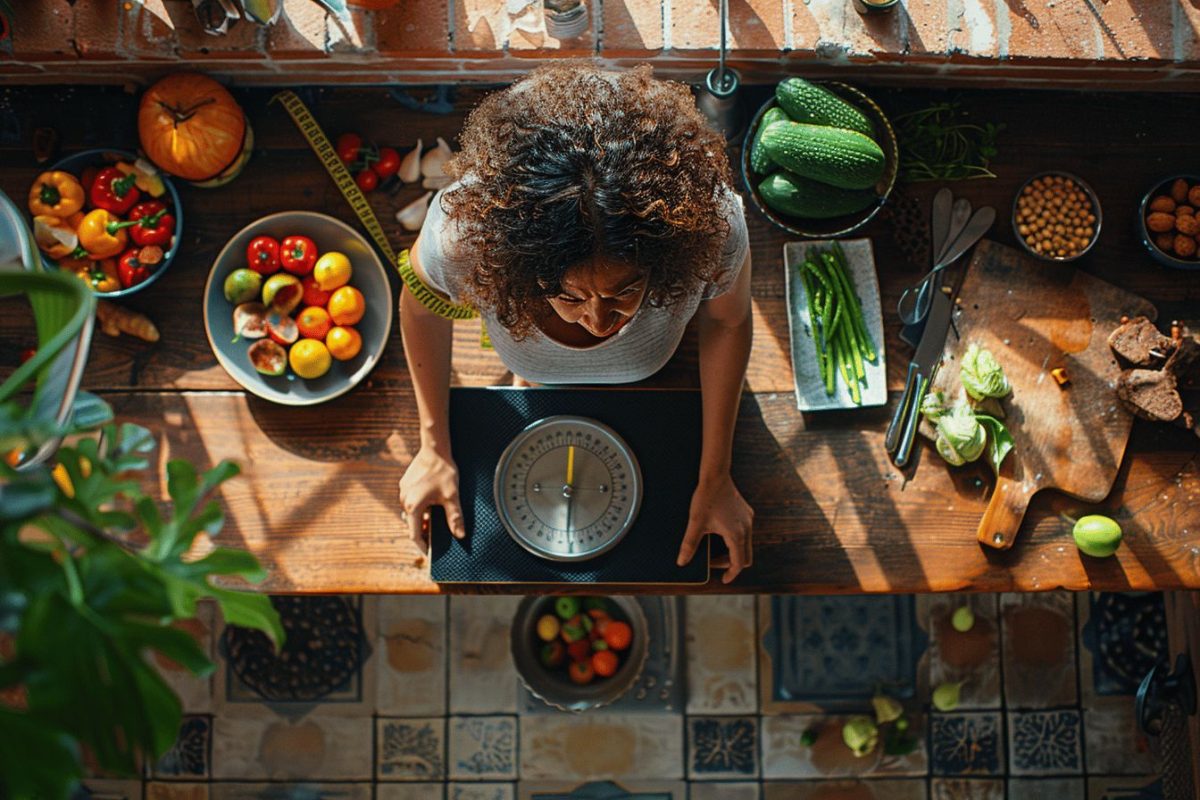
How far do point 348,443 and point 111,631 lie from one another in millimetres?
1126

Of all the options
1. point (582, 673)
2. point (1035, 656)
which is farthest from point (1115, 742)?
point (582, 673)

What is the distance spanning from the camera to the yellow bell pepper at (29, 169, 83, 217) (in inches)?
61.7

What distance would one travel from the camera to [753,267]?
1643 millimetres

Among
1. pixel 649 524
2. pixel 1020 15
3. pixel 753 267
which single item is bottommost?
pixel 649 524

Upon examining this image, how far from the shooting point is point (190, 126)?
155cm

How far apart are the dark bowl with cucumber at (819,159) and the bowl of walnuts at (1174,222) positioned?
1.41 ft

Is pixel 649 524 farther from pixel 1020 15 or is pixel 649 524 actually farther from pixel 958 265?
pixel 1020 15

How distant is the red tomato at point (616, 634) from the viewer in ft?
6.91

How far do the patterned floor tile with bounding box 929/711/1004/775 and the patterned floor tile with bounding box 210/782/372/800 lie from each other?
126 cm

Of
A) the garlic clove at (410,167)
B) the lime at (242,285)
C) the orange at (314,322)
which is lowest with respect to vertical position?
the orange at (314,322)

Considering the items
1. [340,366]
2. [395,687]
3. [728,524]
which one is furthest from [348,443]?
[395,687]

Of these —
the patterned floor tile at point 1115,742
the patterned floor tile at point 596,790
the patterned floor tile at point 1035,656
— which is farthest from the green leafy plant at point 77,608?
the patterned floor tile at point 1115,742

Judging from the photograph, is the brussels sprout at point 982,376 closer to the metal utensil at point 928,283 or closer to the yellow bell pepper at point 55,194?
the metal utensil at point 928,283

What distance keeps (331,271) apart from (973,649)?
63.0 inches
